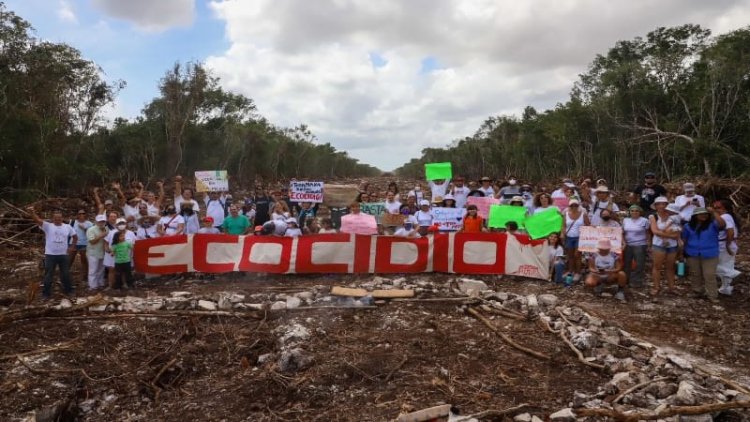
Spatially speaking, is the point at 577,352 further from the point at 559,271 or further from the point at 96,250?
the point at 96,250

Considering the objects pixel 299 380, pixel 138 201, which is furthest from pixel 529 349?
pixel 138 201

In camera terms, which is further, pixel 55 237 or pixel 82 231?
pixel 82 231

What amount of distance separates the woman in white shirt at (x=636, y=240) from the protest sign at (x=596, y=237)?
0.62 feet

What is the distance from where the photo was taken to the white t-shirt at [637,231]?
28.3 feet

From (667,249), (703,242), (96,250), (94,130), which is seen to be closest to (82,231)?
(96,250)

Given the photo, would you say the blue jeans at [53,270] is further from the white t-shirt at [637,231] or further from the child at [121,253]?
the white t-shirt at [637,231]

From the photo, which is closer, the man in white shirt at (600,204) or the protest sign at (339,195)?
the man in white shirt at (600,204)

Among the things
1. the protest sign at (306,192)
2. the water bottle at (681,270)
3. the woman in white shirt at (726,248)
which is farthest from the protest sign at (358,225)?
the woman in white shirt at (726,248)

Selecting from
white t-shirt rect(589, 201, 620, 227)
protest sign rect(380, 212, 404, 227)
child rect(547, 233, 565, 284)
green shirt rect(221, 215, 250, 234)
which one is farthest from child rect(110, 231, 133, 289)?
white t-shirt rect(589, 201, 620, 227)

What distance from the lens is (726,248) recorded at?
847 cm

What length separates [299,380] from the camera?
5.67m

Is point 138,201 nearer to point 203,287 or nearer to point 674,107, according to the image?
point 203,287

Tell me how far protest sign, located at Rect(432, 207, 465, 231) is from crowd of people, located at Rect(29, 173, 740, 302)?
0.16 meters

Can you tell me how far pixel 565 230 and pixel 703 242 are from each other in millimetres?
2193
